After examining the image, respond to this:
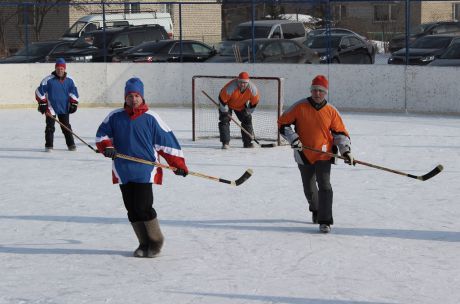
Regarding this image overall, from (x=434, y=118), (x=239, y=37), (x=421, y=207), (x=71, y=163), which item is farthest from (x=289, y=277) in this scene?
(x=239, y=37)

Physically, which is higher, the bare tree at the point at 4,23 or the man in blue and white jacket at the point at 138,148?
the bare tree at the point at 4,23

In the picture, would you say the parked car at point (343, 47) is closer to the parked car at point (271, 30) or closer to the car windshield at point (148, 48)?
the parked car at point (271, 30)

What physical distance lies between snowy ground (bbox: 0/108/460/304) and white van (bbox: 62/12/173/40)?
1569 centimetres

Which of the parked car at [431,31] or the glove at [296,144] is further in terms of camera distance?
the parked car at [431,31]

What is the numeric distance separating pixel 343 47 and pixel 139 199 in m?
17.4

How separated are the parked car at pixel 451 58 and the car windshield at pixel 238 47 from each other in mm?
3838

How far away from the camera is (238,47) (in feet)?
70.7

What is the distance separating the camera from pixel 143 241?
7.53 meters

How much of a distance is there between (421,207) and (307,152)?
1680 millimetres

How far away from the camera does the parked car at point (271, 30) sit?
84.3 feet

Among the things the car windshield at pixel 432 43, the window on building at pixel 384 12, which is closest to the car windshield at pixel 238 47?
the car windshield at pixel 432 43

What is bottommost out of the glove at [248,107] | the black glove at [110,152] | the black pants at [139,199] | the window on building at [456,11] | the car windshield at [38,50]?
the black pants at [139,199]

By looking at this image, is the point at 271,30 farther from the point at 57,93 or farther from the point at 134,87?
the point at 134,87

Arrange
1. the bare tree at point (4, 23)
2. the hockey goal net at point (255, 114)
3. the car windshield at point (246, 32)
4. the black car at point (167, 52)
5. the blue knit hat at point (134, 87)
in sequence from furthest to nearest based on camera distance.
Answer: the bare tree at point (4, 23) < the car windshield at point (246, 32) < the black car at point (167, 52) < the hockey goal net at point (255, 114) < the blue knit hat at point (134, 87)
